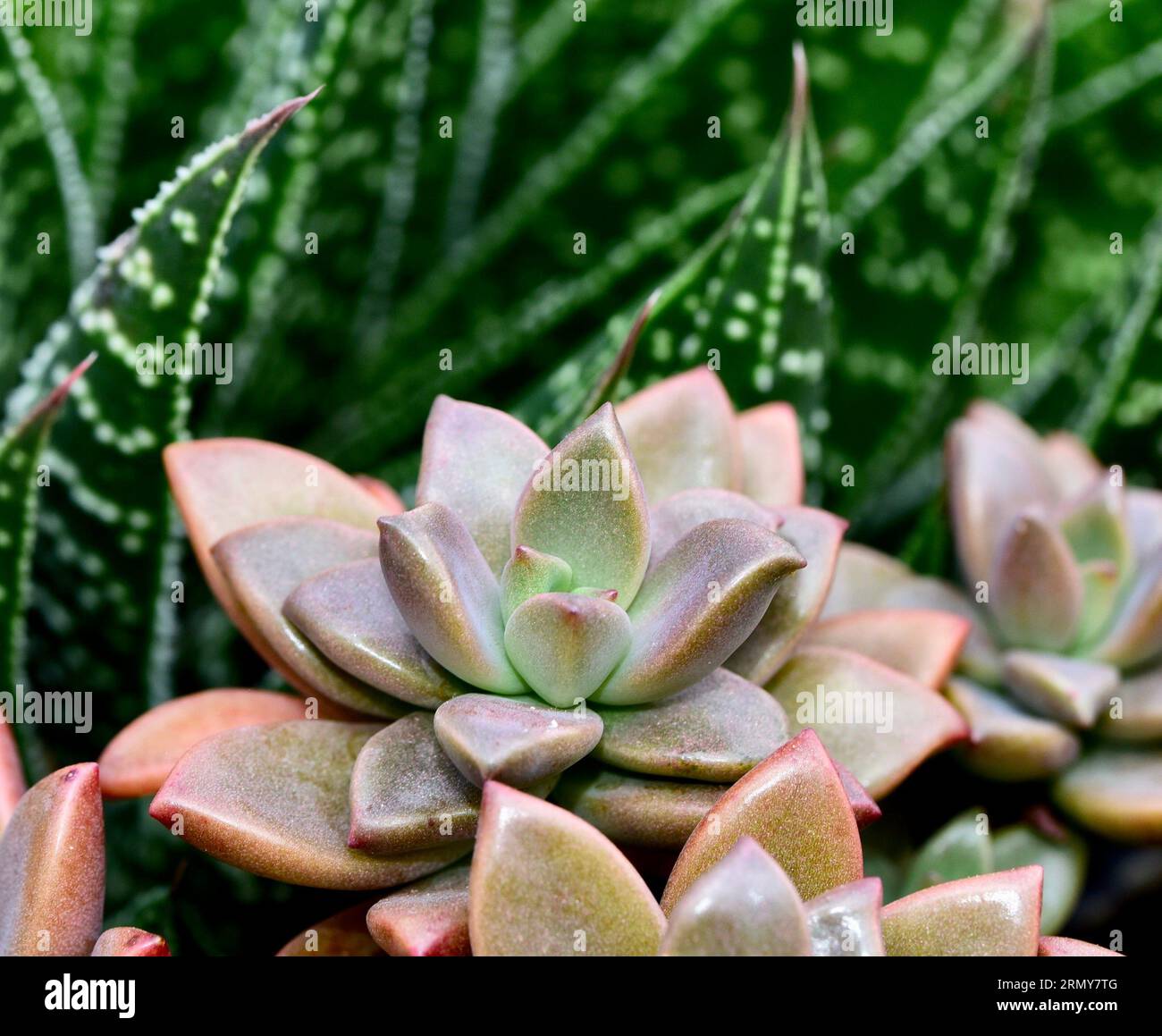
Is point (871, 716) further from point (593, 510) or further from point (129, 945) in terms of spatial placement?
point (129, 945)

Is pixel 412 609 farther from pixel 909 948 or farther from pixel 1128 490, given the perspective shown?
pixel 1128 490

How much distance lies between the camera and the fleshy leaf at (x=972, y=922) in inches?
13.6

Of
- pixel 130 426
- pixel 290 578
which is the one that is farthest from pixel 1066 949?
pixel 130 426

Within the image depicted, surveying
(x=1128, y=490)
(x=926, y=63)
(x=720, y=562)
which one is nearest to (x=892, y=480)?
(x=1128, y=490)

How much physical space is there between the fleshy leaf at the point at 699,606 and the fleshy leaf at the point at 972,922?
84mm

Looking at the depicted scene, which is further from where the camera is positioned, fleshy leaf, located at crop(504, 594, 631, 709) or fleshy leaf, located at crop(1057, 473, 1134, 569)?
fleshy leaf, located at crop(1057, 473, 1134, 569)

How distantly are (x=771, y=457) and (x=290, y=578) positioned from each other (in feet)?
0.59

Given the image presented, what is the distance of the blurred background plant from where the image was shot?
0.54 meters

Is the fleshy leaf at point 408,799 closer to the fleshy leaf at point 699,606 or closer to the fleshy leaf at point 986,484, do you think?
the fleshy leaf at point 699,606

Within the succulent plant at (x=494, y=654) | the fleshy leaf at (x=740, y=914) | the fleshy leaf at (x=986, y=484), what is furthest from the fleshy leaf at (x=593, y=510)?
the fleshy leaf at (x=986, y=484)

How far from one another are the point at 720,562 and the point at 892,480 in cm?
36

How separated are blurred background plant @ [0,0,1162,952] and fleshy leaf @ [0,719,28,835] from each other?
11cm

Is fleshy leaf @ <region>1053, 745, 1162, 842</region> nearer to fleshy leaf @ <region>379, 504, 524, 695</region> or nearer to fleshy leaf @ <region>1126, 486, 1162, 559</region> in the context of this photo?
fleshy leaf @ <region>1126, 486, 1162, 559</region>

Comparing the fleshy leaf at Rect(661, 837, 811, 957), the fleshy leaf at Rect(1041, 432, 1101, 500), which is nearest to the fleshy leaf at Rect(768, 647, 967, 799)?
the fleshy leaf at Rect(661, 837, 811, 957)
